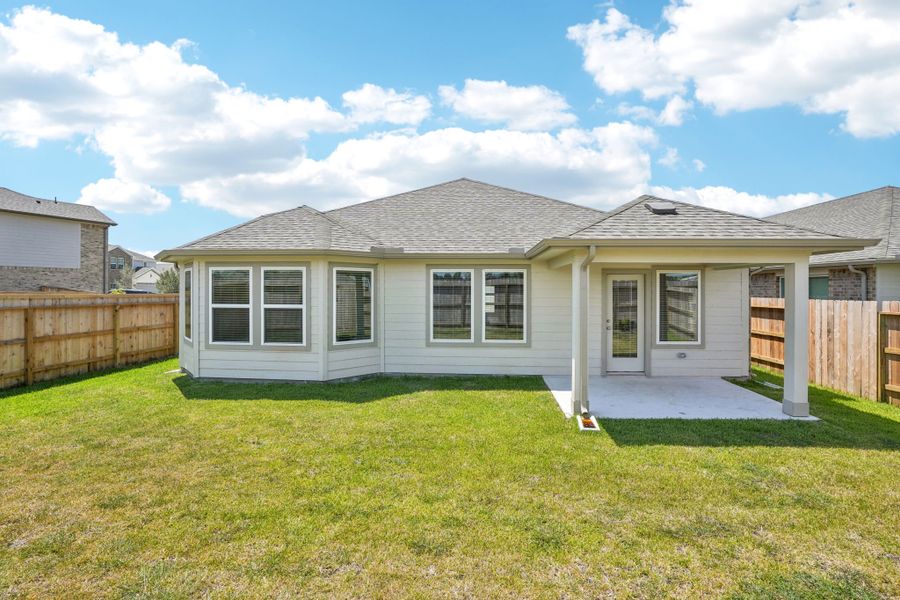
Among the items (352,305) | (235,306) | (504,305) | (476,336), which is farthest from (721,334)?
(235,306)

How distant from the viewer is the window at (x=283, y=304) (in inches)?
337

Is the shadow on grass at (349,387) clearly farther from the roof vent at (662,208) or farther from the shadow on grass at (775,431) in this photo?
the roof vent at (662,208)

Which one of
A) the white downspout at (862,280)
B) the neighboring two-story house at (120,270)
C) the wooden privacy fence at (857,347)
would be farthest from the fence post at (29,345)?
the neighboring two-story house at (120,270)

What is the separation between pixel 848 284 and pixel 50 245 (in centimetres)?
2954

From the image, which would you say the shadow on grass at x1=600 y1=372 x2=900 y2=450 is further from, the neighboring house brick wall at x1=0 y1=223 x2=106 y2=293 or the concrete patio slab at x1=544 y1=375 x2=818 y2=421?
the neighboring house brick wall at x1=0 y1=223 x2=106 y2=293

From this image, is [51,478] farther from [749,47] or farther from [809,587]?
[749,47]

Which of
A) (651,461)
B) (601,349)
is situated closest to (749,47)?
(601,349)

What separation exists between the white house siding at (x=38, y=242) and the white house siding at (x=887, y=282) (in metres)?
29.6

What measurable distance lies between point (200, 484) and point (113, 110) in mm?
10498

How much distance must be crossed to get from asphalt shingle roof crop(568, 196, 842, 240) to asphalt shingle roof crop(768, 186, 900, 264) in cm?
530

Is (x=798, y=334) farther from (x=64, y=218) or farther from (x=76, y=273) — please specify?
(x=76, y=273)

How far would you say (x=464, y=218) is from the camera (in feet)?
35.7

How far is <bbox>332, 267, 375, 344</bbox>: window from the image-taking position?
873 cm

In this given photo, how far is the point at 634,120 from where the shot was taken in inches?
459
